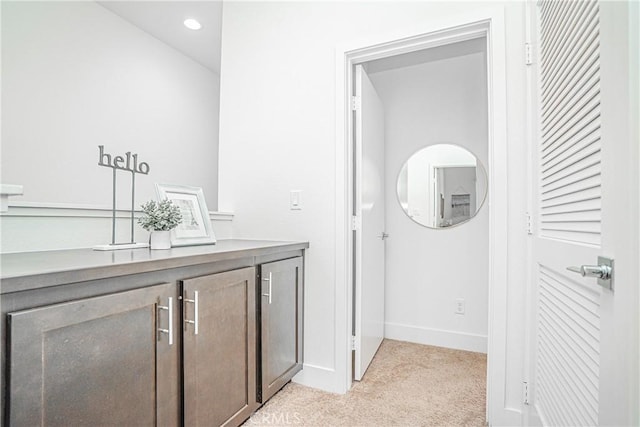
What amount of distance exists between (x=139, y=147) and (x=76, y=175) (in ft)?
2.00

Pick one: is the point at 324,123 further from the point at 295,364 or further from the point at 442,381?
the point at 442,381

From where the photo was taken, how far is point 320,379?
1.98 m

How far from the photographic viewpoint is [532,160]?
150 centimetres

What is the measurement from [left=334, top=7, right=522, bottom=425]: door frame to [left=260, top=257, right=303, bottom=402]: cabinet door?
0.76 feet

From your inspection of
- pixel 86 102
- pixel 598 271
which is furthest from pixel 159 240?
pixel 86 102

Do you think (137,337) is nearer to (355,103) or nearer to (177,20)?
(355,103)

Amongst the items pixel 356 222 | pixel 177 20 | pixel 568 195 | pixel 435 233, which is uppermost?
pixel 177 20

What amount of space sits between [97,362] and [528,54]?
2041 millimetres

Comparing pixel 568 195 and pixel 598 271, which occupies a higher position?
pixel 568 195

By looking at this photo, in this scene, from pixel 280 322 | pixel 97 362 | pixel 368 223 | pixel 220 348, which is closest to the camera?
pixel 97 362

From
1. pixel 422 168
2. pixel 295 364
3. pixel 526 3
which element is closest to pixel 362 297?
pixel 295 364

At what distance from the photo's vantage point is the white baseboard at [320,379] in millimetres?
1935

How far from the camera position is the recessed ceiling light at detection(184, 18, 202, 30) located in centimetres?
282

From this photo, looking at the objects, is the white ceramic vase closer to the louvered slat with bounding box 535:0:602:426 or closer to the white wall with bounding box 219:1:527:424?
the white wall with bounding box 219:1:527:424
